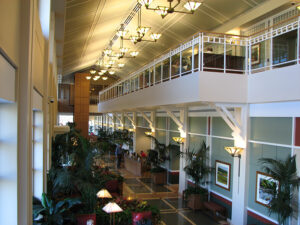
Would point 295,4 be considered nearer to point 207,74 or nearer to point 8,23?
point 207,74

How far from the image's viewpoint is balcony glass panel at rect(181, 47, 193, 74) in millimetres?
8412

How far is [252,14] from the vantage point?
413 inches

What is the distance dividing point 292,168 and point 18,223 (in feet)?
18.8

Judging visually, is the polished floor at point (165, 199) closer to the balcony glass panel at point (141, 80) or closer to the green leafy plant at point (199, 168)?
the green leafy plant at point (199, 168)

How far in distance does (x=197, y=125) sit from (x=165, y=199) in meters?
3.32

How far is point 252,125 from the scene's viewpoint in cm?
809

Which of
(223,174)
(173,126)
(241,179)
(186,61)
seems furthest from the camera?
(173,126)

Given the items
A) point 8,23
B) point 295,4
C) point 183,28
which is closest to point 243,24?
point 295,4

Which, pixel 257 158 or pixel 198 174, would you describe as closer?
pixel 257 158

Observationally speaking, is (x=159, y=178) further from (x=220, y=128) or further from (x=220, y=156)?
(x=220, y=128)

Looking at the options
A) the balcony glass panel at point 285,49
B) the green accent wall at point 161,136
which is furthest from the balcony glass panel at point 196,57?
the green accent wall at point 161,136

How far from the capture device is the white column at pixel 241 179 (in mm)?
8156

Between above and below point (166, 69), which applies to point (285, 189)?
below

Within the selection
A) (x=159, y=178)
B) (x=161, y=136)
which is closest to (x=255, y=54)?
(x=161, y=136)
